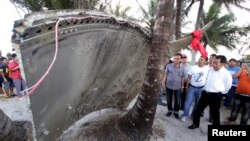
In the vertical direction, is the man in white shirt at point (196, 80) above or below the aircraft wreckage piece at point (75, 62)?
below

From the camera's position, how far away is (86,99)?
4.35 m

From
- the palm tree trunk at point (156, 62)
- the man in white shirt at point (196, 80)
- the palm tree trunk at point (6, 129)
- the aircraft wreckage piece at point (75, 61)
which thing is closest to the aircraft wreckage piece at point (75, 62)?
the aircraft wreckage piece at point (75, 61)

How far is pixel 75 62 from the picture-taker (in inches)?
142

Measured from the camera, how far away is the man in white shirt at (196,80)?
21.0 ft

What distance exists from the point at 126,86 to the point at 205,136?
82.0 inches

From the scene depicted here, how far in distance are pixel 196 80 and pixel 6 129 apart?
4.49 metres

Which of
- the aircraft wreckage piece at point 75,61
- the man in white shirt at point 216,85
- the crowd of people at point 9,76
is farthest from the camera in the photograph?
the crowd of people at point 9,76

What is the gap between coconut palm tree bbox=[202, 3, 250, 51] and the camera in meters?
21.3

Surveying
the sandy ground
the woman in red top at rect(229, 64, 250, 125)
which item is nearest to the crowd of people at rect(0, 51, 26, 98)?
the sandy ground

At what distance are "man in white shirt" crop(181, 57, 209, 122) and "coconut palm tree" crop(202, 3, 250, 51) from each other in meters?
15.1

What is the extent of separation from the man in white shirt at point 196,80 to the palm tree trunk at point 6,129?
4.36 metres

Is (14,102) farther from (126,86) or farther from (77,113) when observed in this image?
(77,113)

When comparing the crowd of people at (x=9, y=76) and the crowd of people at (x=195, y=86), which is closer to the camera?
the crowd of people at (x=195, y=86)

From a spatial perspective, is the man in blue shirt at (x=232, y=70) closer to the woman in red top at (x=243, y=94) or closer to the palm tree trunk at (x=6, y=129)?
the woman in red top at (x=243, y=94)
